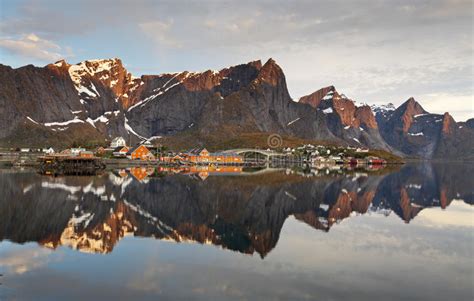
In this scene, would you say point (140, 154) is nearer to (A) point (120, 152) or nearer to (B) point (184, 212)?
(A) point (120, 152)

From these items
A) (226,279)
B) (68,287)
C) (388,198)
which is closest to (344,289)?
(226,279)

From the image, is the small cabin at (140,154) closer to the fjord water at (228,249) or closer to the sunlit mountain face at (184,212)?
the sunlit mountain face at (184,212)

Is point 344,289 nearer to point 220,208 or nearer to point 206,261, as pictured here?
point 206,261

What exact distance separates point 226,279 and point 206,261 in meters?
3.36

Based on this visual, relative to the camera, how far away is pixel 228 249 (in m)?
25.3

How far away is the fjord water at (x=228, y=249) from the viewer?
707 inches

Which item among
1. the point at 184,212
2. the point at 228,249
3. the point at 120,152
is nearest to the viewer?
the point at 228,249

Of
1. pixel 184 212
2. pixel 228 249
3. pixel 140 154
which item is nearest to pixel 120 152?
pixel 140 154

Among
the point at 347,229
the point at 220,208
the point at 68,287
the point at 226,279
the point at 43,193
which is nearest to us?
the point at 68,287

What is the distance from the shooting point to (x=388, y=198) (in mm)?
54625

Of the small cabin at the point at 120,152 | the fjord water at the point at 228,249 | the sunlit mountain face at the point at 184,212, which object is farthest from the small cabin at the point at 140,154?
the fjord water at the point at 228,249

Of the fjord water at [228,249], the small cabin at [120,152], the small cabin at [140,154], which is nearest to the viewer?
the fjord water at [228,249]

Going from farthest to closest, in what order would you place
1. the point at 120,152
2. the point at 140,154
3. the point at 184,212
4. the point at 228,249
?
1. the point at 120,152
2. the point at 140,154
3. the point at 184,212
4. the point at 228,249

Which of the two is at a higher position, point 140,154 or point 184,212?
point 140,154
